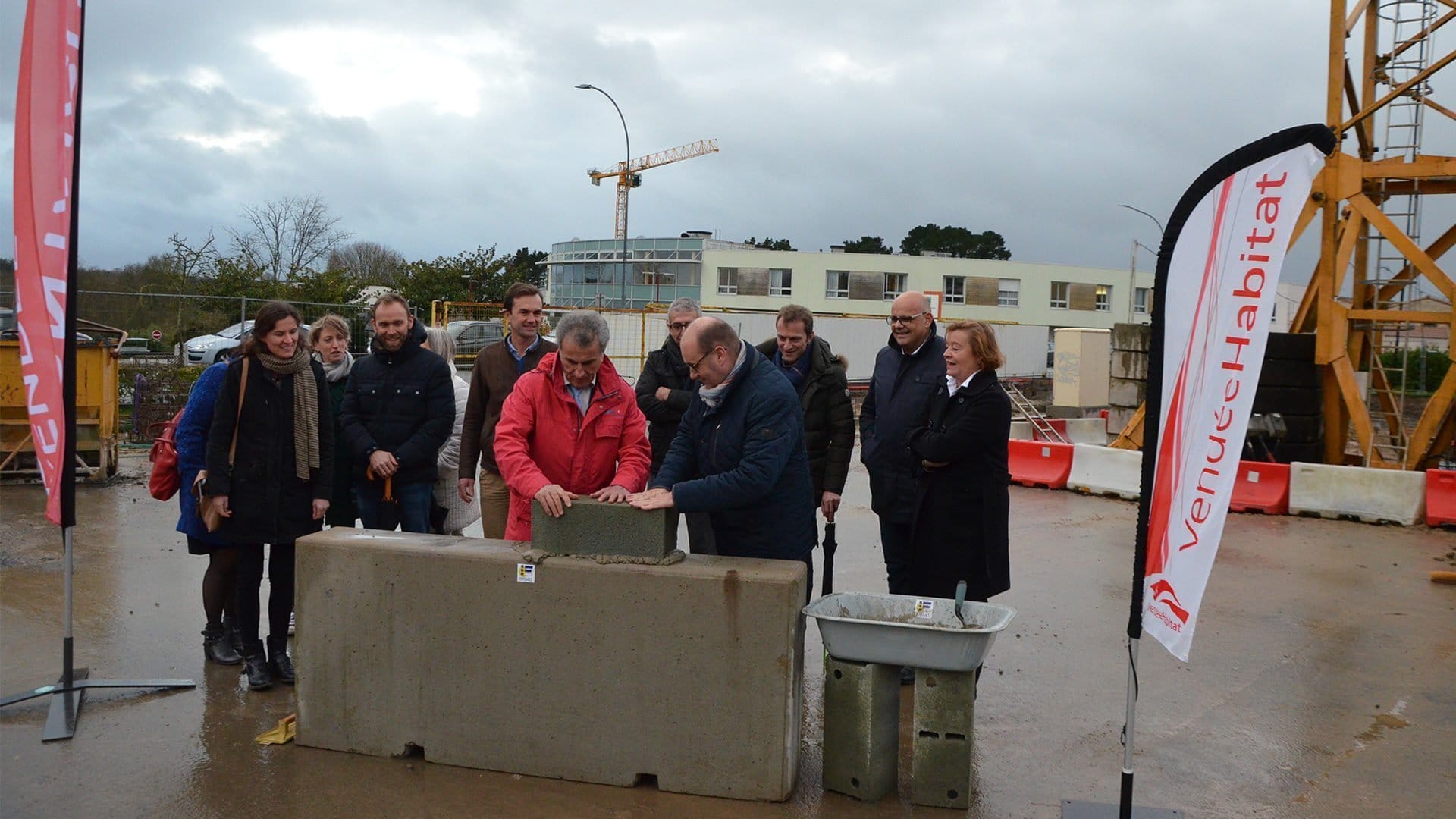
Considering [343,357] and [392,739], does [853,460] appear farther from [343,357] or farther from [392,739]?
[392,739]

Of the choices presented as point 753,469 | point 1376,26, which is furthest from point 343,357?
point 1376,26

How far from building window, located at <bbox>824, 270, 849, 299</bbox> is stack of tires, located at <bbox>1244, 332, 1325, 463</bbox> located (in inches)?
2163

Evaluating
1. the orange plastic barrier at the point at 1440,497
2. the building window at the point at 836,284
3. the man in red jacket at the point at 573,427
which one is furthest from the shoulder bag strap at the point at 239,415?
the building window at the point at 836,284

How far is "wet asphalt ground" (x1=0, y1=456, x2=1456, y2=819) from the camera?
438cm

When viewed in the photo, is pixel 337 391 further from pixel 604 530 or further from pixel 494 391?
pixel 604 530

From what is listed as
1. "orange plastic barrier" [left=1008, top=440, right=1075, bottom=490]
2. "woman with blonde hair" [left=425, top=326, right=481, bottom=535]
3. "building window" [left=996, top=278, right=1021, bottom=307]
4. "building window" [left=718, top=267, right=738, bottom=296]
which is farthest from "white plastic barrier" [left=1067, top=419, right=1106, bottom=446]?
"building window" [left=996, top=278, right=1021, bottom=307]

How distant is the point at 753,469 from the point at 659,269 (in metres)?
68.6

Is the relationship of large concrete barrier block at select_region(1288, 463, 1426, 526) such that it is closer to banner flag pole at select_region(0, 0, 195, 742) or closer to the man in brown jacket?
the man in brown jacket

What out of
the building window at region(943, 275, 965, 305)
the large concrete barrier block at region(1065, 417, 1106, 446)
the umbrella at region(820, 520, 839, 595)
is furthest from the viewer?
the building window at region(943, 275, 965, 305)

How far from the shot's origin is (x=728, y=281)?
70.1 m

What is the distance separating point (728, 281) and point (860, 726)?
66292mm

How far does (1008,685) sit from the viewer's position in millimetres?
5973

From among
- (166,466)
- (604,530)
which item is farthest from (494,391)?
(604,530)

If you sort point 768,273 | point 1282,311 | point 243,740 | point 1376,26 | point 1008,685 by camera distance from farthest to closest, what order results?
point 768,273
point 1282,311
point 1376,26
point 1008,685
point 243,740
